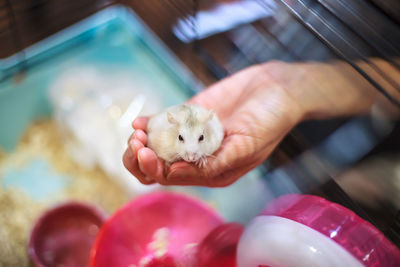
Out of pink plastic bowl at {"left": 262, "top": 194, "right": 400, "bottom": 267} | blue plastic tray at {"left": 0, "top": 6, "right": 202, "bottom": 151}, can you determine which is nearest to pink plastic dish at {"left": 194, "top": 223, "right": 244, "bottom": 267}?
pink plastic bowl at {"left": 262, "top": 194, "right": 400, "bottom": 267}

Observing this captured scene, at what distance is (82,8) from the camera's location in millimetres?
1731

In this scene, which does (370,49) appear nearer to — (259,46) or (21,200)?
(259,46)

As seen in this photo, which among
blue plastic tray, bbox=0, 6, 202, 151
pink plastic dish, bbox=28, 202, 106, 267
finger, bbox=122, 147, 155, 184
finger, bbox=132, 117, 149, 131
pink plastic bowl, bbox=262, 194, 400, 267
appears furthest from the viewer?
blue plastic tray, bbox=0, 6, 202, 151

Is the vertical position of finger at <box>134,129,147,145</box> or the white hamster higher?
the white hamster

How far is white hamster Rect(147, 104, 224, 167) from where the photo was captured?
0.89m

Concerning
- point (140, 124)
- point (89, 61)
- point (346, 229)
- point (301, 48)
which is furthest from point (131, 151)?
point (89, 61)

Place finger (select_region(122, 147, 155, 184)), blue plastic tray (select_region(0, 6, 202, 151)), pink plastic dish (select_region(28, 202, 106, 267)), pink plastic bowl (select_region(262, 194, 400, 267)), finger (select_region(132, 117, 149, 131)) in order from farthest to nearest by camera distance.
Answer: blue plastic tray (select_region(0, 6, 202, 151)), pink plastic dish (select_region(28, 202, 106, 267)), finger (select_region(132, 117, 149, 131)), finger (select_region(122, 147, 155, 184)), pink plastic bowl (select_region(262, 194, 400, 267))

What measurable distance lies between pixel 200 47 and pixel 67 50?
0.53m

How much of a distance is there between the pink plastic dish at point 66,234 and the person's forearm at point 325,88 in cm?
71

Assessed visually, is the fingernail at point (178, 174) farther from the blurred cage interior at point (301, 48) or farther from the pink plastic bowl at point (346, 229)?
the blurred cage interior at point (301, 48)

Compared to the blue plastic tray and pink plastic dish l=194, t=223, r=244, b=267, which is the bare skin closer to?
pink plastic dish l=194, t=223, r=244, b=267

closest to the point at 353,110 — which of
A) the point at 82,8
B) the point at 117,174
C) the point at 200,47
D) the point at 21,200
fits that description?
the point at 200,47

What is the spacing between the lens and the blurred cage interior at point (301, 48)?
871mm

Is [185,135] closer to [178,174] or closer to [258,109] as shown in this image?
[178,174]
